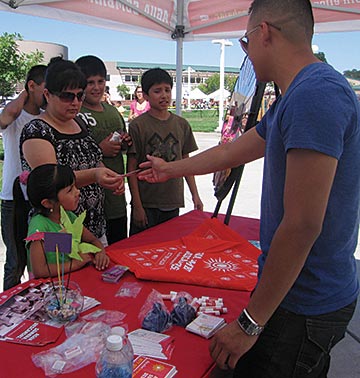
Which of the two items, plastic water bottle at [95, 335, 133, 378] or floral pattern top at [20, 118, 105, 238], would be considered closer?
plastic water bottle at [95, 335, 133, 378]

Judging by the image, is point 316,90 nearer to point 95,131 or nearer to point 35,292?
point 35,292

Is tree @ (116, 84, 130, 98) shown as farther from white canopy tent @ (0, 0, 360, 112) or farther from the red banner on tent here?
the red banner on tent

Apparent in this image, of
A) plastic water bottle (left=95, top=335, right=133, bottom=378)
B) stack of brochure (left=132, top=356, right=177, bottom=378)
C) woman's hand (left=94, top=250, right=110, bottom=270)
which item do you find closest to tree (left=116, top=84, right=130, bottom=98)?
woman's hand (left=94, top=250, right=110, bottom=270)

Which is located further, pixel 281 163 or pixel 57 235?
pixel 57 235

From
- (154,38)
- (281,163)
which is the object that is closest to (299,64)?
(281,163)

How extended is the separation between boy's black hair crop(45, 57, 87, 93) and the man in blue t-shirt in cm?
105

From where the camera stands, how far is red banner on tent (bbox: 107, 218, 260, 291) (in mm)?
1632

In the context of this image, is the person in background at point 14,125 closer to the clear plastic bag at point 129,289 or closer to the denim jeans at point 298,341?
the clear plastic bag at point 129,289

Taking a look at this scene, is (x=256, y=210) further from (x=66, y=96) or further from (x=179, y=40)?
(x=66, y=96)

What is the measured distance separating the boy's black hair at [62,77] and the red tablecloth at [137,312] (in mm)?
800

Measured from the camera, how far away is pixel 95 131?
2529 millimetres

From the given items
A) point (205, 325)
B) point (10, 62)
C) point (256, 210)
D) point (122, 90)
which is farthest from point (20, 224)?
point (122, 90)

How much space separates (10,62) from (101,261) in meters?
8.65

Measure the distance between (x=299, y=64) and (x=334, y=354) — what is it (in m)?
2.06
